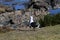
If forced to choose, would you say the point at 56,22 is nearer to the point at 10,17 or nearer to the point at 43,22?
the point at 43,22

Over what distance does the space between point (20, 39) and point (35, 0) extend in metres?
30.8

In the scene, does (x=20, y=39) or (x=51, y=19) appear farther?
(x=51, y=19)

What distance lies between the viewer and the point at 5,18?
26656 mm

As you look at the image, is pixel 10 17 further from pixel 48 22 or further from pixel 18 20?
pixel 48 22

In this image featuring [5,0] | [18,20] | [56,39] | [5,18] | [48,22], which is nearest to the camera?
[56,39]

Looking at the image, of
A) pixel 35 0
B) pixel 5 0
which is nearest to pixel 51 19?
pixel 35 0

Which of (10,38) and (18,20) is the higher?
(10,38)

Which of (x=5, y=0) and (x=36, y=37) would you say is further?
(x=5, y=0)

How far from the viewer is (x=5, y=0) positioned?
46375 millimetres

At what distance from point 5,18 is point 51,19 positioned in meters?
9.38

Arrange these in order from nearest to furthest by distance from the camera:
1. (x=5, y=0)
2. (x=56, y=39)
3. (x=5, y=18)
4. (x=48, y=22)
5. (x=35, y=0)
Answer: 1. (x=56, y=39)
2. (x=48, y=22)
3. (x=5, y=18)
4. (x=35, y=0)
5. (x=5, y=0)

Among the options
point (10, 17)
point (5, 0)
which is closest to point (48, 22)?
point (10, 17)

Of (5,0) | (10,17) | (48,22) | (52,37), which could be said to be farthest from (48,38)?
(5,0)

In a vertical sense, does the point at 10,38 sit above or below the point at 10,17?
above
